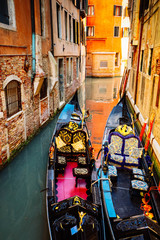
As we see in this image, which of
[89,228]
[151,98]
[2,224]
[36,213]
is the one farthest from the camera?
[151,98]

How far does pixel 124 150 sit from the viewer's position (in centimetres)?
391

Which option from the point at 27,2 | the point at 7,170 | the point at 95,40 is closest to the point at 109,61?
the point at 95,40

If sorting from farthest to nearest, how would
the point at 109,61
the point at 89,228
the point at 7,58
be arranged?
the point at 109,61, the point at 7,58, the point at 89,228

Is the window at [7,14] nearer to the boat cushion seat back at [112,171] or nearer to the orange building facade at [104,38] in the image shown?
the boat cushion seat back at [112,171]

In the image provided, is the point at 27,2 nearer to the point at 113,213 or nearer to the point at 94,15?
the point at 113,213

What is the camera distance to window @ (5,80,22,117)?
4740 mm

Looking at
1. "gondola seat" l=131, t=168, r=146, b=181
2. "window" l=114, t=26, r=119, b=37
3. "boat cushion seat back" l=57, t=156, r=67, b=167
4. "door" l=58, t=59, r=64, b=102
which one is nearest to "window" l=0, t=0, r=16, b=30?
"boat cushion seat back" l=57, t=156, r=67, b=167

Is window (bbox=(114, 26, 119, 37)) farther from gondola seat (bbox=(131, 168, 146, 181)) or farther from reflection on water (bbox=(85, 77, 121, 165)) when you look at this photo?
gondola seat (bbox=(131, 168, 146, 181))

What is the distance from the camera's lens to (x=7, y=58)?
4.47 m

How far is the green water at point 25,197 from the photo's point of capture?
322 cm

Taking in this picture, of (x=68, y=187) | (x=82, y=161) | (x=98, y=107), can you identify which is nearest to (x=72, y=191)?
(x=68, y=187)

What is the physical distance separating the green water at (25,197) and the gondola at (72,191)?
565mm

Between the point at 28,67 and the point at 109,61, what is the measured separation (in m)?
15.7

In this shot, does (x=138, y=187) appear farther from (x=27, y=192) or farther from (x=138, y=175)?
(x=27, y=192)
